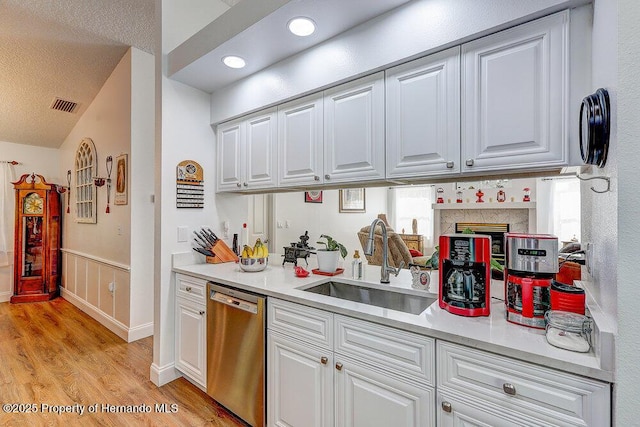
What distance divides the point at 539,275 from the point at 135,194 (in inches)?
131

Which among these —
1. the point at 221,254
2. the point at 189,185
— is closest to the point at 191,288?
the point at 221,254

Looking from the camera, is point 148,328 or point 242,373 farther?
point 148,328

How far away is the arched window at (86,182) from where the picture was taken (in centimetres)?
394

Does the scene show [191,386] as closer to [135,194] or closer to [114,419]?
[114,419]

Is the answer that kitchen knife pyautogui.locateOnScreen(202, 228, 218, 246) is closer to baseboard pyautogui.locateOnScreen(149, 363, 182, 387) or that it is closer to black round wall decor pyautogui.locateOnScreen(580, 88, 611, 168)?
baseboard pyautogui.locateOnScreen(149, 363, 182, 387)

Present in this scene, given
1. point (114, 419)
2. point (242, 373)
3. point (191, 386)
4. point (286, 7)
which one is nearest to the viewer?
point (286, 7)

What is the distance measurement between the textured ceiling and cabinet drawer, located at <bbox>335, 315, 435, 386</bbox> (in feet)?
10.5

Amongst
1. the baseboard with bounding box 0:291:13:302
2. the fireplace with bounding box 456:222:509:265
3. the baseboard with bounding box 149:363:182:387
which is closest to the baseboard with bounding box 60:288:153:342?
the baseboard with bounding box 149:363:182:387

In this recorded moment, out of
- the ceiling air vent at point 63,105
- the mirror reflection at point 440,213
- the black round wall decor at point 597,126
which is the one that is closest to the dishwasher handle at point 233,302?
the black round wall decor at point 597,126

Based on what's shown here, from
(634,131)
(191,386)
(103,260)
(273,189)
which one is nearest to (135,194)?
(103,260)

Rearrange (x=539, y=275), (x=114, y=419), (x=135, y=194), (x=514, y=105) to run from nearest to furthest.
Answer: (x=539, y=275) < (x=514, y=105) < (x=114, y=419) < (x=135, y=194)

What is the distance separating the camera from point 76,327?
142 inches

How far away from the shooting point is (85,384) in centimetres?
238

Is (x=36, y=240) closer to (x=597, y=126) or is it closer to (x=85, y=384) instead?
(x=85, y=384)
